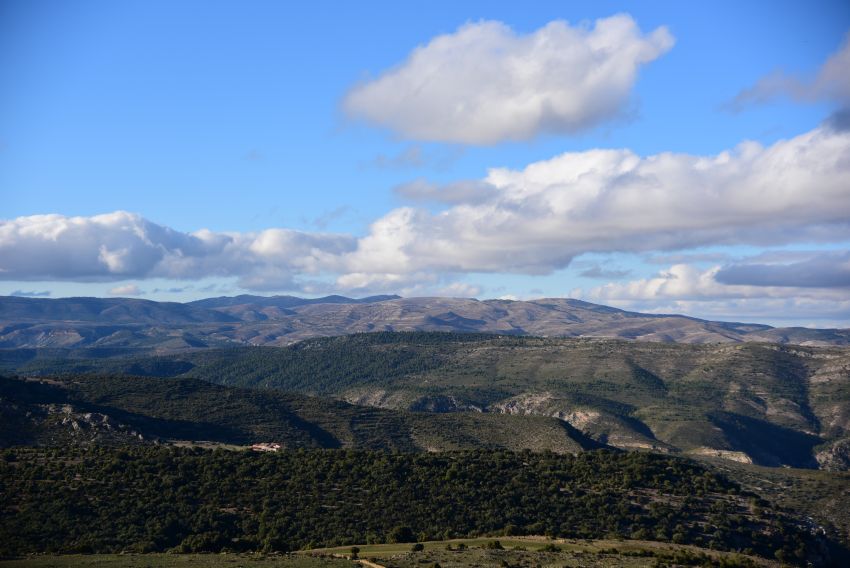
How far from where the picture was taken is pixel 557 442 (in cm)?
17525

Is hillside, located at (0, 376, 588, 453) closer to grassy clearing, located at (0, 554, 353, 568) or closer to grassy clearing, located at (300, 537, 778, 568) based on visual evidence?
grassy clearing, located at (0, 554, 353, 568)

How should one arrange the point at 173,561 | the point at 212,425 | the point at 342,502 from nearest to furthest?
the point at 173,561, the point at 342,502, the point at 212,425

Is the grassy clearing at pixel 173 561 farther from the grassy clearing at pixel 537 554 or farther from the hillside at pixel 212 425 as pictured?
the hillside at pixel 212 425

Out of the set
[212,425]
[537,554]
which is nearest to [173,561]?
[537,554]

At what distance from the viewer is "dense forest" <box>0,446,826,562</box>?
8769 cm

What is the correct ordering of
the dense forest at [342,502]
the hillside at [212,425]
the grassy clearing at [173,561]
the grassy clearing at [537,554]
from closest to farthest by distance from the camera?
the grassy clearing at [173,561] → the grassy clearing at [537,554] → the dense forest at [342,502] → the hillside at [212,425]

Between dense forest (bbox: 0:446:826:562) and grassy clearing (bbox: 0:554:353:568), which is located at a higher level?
grassy clearing (bbox: 0:554:353:568)

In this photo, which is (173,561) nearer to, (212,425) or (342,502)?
(342,502)

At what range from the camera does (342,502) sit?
9806 centimetres

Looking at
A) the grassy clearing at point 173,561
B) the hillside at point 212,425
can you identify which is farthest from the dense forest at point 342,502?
the hillside at point 212,425

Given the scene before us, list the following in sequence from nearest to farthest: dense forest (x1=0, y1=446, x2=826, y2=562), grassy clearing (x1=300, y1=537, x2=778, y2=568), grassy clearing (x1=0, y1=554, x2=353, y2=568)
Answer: grassy clearing (x1=0, y1=554, x2=353, y2=568), grassy clearing (x1=300, y1=537, x2=778, y2=568), dense forest (x1=0, y1=446, x2=826, y2=562)

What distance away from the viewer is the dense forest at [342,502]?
8769 cm

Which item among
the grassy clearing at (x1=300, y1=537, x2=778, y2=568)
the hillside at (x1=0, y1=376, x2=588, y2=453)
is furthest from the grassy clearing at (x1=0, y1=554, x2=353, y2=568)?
the hillside at (x1=0, y1=376, x2=588, y2=453)

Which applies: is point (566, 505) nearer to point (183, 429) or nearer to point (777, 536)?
point (777, 536)
